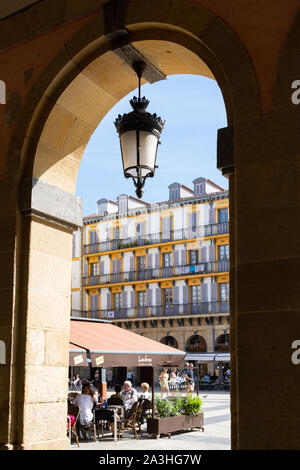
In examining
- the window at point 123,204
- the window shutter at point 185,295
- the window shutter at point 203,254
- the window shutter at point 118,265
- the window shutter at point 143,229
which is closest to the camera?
the window shutter at point 203,254

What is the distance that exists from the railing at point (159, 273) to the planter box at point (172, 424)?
29493 mm

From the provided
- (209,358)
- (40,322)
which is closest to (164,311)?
(209,358)

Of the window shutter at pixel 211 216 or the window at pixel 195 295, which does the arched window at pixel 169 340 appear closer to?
the window at pixel 195 295

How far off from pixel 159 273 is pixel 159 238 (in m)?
2.78

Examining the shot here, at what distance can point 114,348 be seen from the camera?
1062 cm

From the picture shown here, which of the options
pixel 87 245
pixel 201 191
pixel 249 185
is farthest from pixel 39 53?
pixel 87 245

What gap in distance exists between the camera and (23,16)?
441cm

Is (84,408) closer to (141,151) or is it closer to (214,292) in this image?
(141,151)

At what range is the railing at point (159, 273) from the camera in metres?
42.4

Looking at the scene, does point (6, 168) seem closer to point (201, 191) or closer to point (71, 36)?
point (71, 36)

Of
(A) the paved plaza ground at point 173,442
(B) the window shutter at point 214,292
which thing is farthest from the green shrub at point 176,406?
(B) the window shutter at point 214,292

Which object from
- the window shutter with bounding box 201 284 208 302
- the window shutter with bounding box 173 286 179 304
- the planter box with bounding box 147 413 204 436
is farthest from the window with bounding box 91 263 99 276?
the planter box with bounding box 147 413 204 436

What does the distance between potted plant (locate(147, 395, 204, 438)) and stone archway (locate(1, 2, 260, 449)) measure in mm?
6840

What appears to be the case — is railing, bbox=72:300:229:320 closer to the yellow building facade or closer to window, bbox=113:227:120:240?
the yellow building facade
